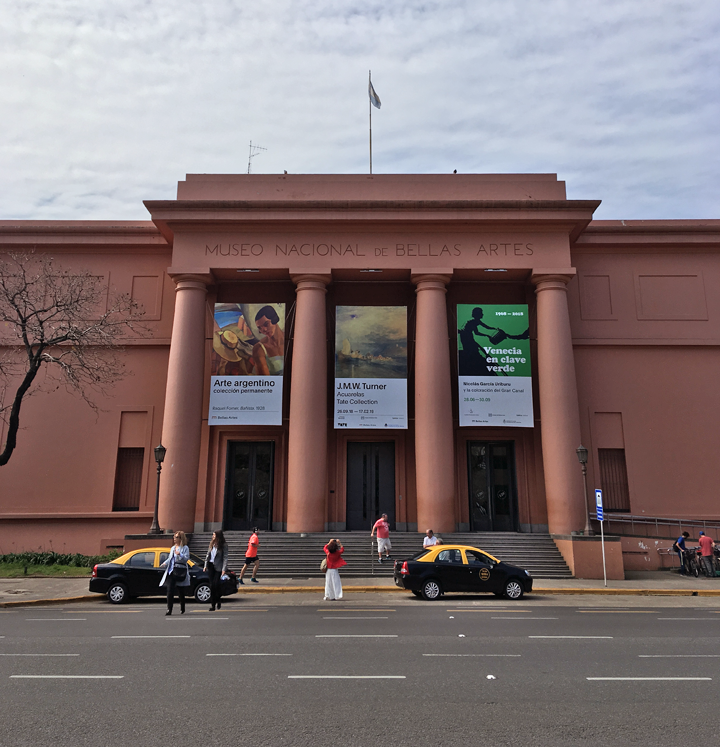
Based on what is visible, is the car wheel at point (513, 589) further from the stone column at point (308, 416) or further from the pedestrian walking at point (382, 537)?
the stone column at point (308, 416)

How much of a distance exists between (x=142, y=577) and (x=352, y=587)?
556 cm

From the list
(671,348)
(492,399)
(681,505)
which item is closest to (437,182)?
(492,399)

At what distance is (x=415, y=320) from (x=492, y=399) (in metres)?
4.70

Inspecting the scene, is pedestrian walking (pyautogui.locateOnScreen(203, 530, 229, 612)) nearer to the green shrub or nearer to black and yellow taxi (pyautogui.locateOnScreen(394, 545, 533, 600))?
black and yellow taxi (pyautogui.locateOnScreen(394, 545, 533, 600))

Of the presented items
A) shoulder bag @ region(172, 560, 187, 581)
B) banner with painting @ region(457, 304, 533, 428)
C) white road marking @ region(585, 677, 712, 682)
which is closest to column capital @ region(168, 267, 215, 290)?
banner with painting @ region(457, 304, 533, 428)

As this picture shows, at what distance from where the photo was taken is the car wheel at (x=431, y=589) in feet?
50.7

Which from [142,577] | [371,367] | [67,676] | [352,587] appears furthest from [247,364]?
[67,676]

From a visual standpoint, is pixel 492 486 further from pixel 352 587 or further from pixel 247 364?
pixel 247 364

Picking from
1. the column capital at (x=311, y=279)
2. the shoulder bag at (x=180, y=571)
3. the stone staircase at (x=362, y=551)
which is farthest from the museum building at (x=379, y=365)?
the shoulder bag at (x=180, y=571)

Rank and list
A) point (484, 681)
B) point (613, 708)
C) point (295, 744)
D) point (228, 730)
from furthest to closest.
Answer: point (484, 681), point (613, 708), point (228, 730), point (295, 744)

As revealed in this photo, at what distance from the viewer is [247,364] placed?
23.9 m

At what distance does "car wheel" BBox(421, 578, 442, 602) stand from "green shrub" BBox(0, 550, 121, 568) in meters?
11.9

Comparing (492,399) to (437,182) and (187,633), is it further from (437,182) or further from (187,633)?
(187,633)

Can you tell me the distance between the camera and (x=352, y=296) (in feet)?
87.1
